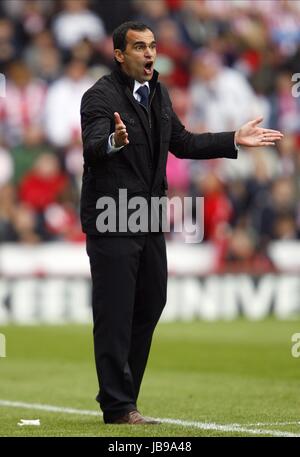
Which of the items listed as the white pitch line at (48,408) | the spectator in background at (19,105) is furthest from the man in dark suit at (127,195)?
the spectator in background at (19,105)

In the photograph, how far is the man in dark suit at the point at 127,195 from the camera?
7863mm

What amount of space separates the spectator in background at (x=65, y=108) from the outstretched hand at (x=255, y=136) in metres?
11.8

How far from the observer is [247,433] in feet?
24.2

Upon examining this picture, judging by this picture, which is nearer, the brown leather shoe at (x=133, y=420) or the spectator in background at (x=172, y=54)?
the brown leather shoe at (x=133, y=420)

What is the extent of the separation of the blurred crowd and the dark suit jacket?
10.4 meters

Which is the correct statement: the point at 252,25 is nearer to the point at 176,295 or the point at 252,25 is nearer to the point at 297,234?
the point at 297,234

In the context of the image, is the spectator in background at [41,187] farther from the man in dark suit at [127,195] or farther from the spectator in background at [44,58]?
the man in dark suit at [127,195]

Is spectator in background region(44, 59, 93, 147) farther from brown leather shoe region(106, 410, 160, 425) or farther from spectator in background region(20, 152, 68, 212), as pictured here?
brown leather shoe region(106, 410, 160, 425)

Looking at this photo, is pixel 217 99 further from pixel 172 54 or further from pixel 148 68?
pixel 148 68

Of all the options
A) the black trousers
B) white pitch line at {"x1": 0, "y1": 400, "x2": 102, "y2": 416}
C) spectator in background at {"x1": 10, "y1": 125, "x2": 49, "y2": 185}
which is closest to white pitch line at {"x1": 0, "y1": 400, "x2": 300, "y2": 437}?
white pitch line at {"x1": 0, "y1": 400, "x2": 102, "y2": 416}

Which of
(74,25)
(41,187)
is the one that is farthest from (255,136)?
(74,25)
